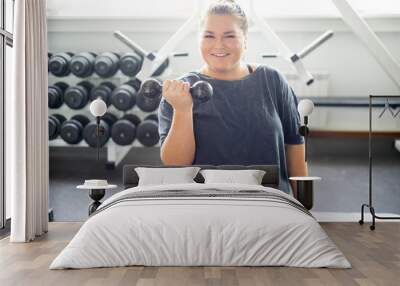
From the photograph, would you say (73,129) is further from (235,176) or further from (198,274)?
(198,274)

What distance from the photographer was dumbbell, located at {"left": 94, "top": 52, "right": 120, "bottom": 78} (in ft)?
22.1

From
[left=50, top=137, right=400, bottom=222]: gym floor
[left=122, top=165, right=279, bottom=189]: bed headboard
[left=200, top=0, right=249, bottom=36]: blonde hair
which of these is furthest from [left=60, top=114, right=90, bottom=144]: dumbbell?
[left=200, top=0, right=249, bottom=36]: blonde hair

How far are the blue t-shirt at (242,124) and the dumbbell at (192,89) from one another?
2.8 inches

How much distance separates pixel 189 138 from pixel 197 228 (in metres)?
2.46

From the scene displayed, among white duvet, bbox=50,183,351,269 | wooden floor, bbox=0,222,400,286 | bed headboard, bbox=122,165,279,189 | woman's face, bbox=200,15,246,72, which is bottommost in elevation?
wooden floor, bbox=0,222,400,286

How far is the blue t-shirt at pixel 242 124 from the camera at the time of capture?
658cm

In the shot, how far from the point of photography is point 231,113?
21.7ft

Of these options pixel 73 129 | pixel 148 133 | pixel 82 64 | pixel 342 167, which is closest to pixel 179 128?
pixel 148 133

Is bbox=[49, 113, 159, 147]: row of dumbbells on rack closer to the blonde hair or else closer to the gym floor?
the gym floor

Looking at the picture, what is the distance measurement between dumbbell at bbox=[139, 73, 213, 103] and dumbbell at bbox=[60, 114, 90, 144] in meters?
0.77

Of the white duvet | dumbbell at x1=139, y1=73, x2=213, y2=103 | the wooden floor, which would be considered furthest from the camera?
dumbbell at x1=139, y1=73, x2=213, y2=103

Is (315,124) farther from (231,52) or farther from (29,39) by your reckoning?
(29,39)

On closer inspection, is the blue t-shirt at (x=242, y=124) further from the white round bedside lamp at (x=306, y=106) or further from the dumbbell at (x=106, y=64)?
the dumbbell at (x=106, y=64)

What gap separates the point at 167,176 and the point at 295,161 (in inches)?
60.4
